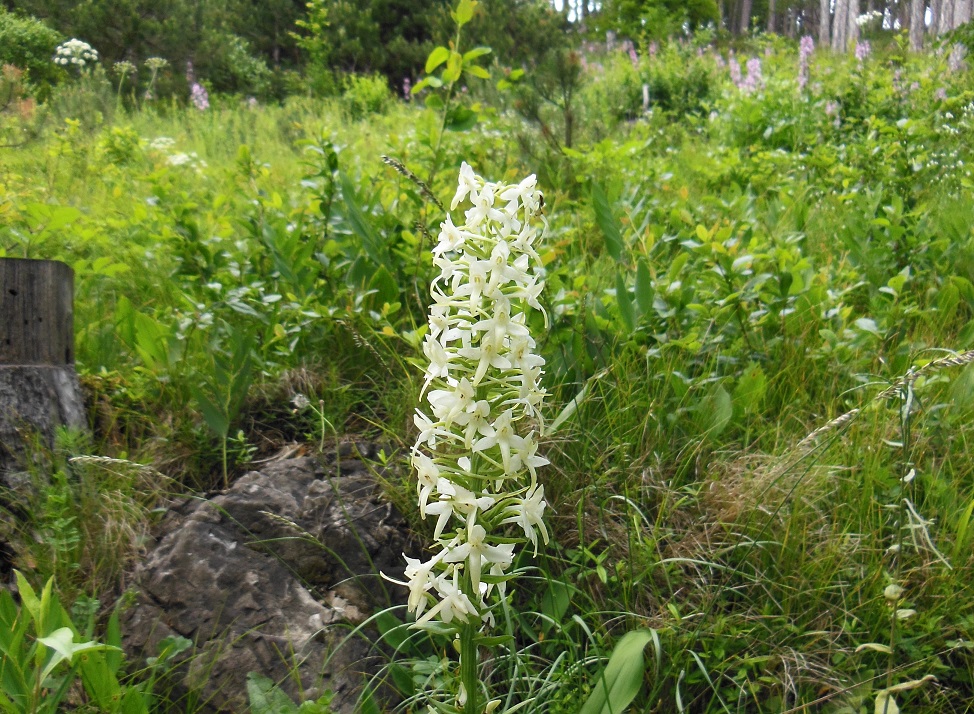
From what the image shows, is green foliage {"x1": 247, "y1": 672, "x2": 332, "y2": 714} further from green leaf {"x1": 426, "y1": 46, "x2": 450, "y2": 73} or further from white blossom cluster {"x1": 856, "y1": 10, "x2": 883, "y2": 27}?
white blossom cluster {"x1": 856, "y1": 10, "x2": 883, "y2": 27}

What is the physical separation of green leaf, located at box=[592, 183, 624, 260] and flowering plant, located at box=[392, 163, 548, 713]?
53.9 inches

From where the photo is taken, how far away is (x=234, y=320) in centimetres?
290

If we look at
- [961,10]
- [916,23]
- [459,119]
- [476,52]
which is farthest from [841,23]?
[476,52]

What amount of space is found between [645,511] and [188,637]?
50.3 inches

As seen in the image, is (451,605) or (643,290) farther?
(643,290)

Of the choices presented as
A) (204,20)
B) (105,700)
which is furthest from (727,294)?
(204,20)

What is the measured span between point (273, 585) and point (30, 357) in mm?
1042

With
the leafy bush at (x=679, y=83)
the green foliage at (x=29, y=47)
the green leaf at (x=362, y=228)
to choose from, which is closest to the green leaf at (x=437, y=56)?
the green leaf at (x=362, y=228)

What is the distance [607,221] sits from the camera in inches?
107

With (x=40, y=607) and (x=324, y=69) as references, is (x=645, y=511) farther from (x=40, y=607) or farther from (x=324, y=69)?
(x=324, y=69)

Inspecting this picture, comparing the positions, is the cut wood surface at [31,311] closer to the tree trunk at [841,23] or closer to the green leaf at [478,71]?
the green leaf at [478,71]

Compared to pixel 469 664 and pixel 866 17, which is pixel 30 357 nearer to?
pixel 469 664

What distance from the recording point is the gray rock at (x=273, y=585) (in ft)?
5.95

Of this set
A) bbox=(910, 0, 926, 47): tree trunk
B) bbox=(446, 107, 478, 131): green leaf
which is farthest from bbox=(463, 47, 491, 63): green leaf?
bbox=(910, 0, 926, 47): tree trunk
